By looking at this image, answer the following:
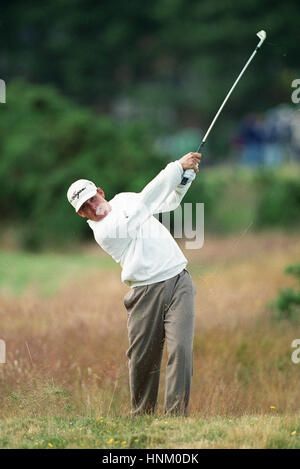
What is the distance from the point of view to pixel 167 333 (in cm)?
574

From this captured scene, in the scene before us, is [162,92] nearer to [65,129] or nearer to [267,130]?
[267,130]

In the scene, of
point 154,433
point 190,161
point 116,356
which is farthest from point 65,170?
point 154,433

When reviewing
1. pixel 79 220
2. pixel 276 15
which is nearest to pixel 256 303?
pixel 79 220

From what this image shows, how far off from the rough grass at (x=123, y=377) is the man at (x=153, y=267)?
418 millimetres

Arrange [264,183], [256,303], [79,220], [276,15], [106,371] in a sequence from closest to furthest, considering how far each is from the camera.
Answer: [106,371], [256,303], [79,220], [264,183], [276,15]

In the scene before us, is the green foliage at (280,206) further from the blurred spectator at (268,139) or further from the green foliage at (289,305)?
the blurred spectator at (268,139)

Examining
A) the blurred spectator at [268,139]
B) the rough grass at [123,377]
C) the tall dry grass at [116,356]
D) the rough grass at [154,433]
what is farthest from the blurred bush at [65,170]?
the rough grass at [154,433]

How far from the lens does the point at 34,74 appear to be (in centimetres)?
3909

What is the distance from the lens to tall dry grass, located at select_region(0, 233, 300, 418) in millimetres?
6250

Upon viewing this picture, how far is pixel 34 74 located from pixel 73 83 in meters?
2.05

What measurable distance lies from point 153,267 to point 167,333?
1.63 ft

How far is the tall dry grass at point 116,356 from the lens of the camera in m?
6.25

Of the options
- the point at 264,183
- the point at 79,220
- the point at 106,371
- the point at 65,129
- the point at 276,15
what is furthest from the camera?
the point at 276,15

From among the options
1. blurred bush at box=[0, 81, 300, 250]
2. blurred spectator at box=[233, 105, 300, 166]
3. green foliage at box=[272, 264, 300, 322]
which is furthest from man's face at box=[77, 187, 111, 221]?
blurred spectator at box=[233, 105, 300, 166]
